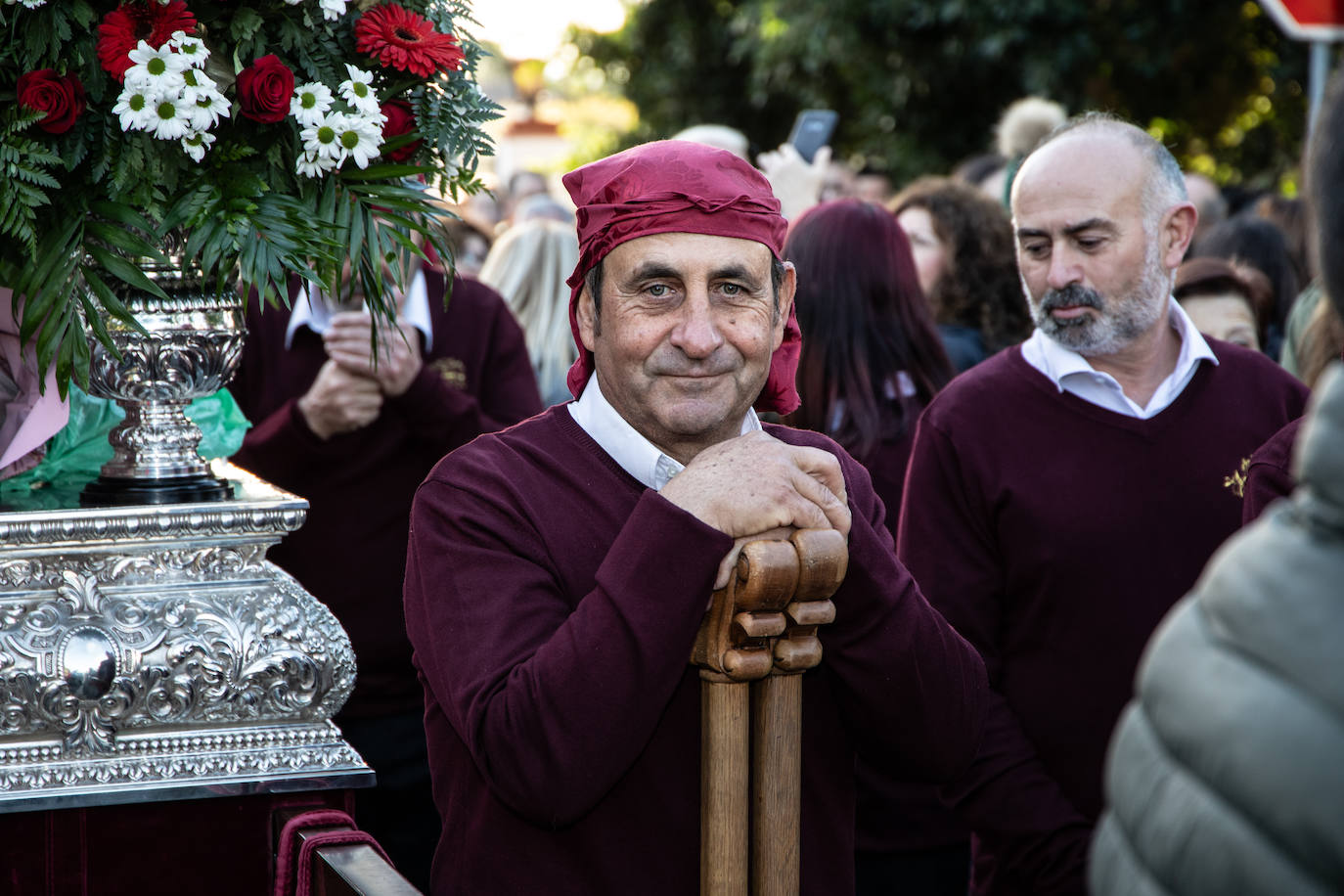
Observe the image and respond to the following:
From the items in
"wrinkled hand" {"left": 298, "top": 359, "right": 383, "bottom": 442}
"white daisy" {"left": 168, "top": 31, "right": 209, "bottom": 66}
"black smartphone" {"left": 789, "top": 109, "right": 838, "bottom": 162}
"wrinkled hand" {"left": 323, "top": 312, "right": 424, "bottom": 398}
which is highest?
"black smartphone" {"left": 789, "top": 109, "right": 838, "bottom": 162}

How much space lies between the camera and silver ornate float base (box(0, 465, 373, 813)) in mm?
2311

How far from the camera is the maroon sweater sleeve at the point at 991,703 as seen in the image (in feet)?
9.37

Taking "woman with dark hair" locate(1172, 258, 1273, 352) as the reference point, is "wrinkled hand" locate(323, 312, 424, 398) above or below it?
below

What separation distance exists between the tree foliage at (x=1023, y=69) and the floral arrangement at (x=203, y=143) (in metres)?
10.4

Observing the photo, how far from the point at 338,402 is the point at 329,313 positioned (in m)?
0.39

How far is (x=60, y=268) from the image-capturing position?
2375 mm

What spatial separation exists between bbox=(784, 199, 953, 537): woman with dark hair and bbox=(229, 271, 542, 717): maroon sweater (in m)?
0.98

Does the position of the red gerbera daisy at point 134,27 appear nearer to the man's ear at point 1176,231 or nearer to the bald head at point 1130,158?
the bald head at point 1130,158

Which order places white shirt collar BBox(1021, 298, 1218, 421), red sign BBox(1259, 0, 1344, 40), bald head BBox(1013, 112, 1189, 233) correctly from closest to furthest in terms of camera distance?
1. white shirt collar BBox(1021, 298, 1218, 421)
2. bald head BBox(1013, 112, 1189, 233)
3. red sign BBox(1259, 0, 1344, 40)

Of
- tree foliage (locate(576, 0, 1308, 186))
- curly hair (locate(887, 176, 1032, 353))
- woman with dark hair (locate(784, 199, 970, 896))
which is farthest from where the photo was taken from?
tree foliage (locate(576, 0, 1308, 186))

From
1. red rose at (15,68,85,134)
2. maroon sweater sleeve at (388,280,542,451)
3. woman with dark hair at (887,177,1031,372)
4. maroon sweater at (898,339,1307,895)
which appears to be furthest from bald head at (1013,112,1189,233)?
red rose at (15,68,85,134)

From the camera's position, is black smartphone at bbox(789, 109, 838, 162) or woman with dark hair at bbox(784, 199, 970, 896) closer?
woman with dark hair at bbox(784, 199, 970, 896)

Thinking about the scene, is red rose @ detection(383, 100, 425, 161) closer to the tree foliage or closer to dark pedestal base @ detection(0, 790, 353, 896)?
dark pedestal base @ detection(0, 790, 353, 896)

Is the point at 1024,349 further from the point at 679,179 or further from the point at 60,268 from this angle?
the point at 60,268
